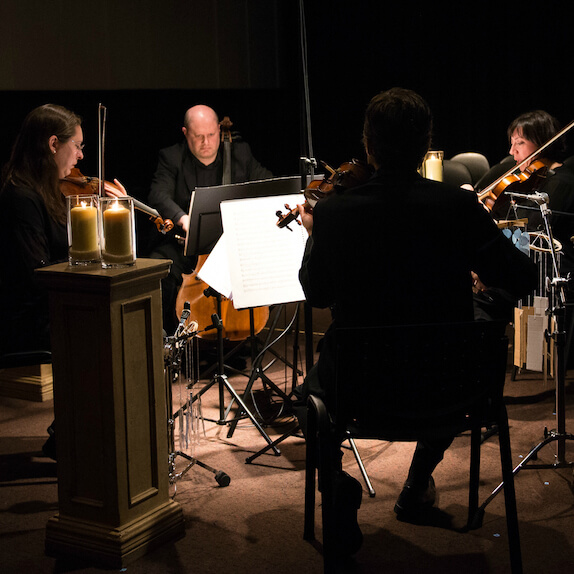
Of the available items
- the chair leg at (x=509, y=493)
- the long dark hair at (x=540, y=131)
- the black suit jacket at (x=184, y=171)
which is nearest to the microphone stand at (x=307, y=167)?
the chair leg at (x=509, y=493)

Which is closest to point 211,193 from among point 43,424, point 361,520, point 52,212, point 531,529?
point 52,212

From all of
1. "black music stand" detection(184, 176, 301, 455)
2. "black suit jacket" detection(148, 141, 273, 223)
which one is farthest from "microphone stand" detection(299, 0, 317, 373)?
"black suit jacket" detection(148, 141, 273, 223)

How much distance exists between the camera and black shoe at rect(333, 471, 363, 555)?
2.07 meters

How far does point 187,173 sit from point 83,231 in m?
2.46

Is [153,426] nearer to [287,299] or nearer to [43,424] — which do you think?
[287,299]

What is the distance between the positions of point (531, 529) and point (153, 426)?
1200 mm

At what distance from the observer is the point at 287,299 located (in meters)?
3.01

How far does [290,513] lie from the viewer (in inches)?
101

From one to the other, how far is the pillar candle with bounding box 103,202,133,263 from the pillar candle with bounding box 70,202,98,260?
54 millimetres

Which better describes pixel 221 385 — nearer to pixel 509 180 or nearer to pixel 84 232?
pixel 84 232

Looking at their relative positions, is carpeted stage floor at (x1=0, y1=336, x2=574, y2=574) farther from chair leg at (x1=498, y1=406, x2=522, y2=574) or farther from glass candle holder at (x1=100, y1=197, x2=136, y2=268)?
glass candle holder at (x1=100, y1=197, x2=136, y2=268)

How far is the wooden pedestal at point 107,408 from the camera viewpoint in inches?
84.2

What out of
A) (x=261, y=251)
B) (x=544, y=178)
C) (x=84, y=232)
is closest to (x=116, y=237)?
(x=84, y=232)

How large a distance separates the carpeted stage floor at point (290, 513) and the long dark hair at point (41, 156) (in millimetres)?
1020
